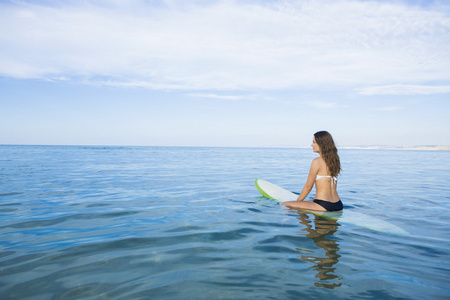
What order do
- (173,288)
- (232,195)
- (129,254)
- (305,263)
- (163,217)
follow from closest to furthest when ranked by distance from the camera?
(173,288)
(305,263)
(129,254)
(163,217)
(232,195)

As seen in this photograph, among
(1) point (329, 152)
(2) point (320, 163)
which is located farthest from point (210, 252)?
(1) point (329, 152)

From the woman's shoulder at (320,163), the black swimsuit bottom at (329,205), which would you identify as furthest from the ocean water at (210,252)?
the woman's shoulder at (320,163)

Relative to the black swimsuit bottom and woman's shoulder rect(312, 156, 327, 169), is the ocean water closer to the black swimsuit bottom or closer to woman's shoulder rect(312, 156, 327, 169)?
the black swimsuit bottom

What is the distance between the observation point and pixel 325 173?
621 cm

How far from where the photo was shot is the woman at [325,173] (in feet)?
20.1

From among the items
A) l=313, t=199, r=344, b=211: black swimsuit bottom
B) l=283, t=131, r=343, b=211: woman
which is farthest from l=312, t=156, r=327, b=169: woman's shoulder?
l=313, t=199, r=344, b=211: black swimsuit bottom

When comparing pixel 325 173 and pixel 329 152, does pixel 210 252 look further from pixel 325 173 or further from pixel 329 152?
pixel 329 152

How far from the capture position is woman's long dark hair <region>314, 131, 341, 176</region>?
6.09 m

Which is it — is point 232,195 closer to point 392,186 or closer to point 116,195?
point 116,195

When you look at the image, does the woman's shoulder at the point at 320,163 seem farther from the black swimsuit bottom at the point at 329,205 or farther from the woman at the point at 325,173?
the black swimsuit bottom at the point at 329,205

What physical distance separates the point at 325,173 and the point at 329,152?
→ 464 mm

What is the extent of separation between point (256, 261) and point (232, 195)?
516 cm

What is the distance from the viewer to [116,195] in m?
8.45

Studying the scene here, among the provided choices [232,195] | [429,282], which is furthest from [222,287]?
[232,195]
